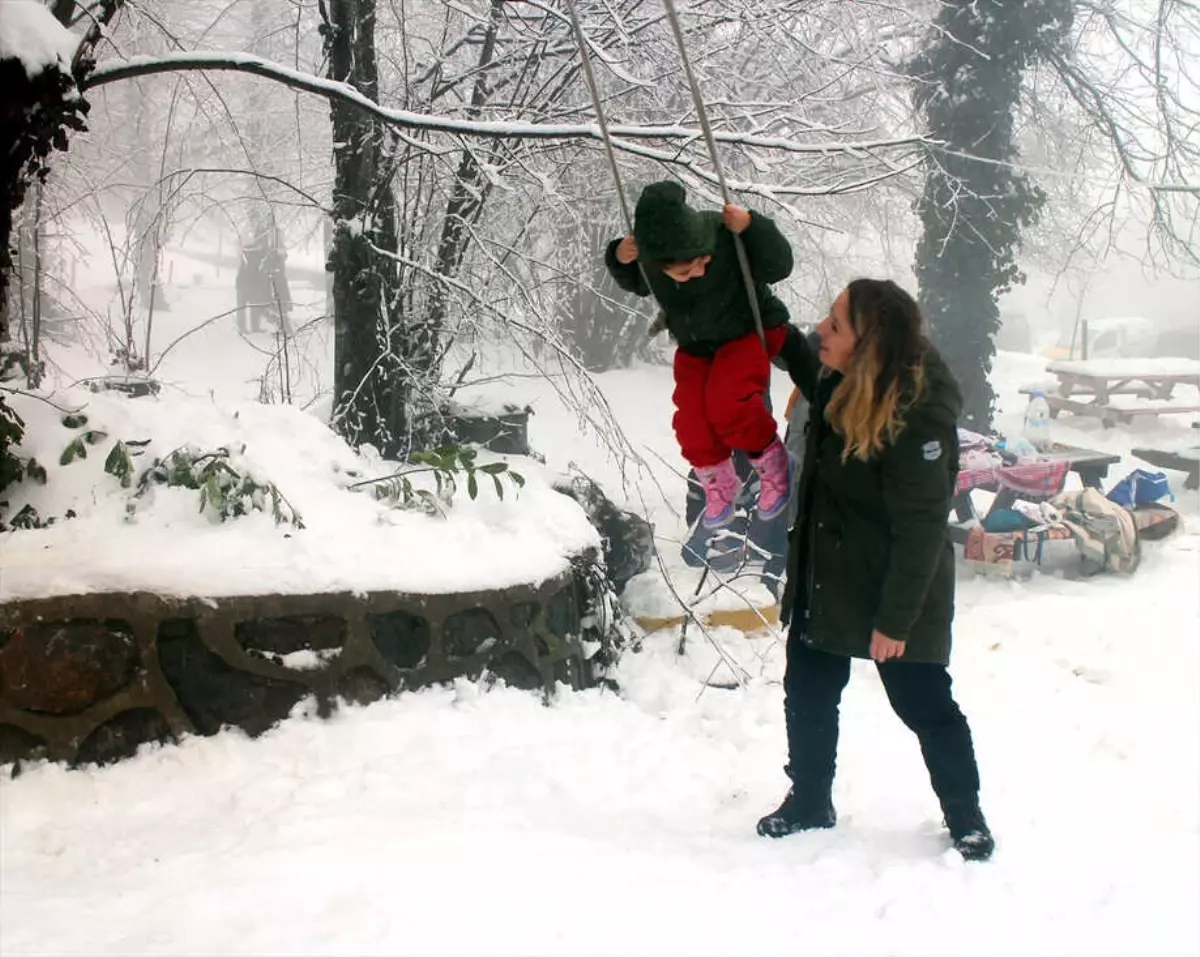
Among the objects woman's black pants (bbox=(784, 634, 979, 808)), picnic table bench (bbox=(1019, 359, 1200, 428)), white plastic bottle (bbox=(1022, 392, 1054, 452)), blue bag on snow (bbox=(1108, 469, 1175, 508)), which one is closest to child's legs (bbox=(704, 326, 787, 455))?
woman's black pants (bbox=(784, 634, 979, 808))

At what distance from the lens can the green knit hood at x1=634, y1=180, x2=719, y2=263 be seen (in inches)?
97.9

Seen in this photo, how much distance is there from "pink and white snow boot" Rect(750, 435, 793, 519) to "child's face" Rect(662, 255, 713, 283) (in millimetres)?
572

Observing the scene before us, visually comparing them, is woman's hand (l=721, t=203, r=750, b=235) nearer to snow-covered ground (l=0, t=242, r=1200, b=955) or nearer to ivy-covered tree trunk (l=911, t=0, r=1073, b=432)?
snow-covered ground (l=0, t=242, r=1200, b=955)

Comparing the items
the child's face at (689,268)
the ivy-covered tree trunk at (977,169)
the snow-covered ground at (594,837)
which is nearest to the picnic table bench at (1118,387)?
the ivy-covered tree trunk at (977,169)

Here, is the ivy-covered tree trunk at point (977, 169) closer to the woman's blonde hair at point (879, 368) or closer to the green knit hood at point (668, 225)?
the woman's blonde hair at point (879, 368)

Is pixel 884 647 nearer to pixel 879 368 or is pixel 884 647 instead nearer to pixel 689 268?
pixel 879 368

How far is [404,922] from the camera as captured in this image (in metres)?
2.28

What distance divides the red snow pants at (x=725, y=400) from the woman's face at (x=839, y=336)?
0.17m

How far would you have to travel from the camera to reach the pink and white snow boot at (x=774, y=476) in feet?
9.64

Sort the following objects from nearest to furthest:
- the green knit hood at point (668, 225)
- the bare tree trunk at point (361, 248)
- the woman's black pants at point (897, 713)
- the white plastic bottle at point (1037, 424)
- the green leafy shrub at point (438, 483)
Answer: the green knit hood at point (668, 225)
the woman's black pants at point (897, 713)
the green leafy shrub at point (438, 483)
the bare tree trunk at point (361, 248)
the white plastic bottle at point (1037, 424)

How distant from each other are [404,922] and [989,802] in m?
2.10

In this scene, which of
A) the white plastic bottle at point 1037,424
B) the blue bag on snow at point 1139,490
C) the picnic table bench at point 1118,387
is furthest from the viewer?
the picnic table bench at point 1118,387

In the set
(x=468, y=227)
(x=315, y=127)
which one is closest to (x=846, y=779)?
(x=468, y=227)

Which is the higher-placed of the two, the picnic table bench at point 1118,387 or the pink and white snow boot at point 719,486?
the picnic table bench at point 1118,387
